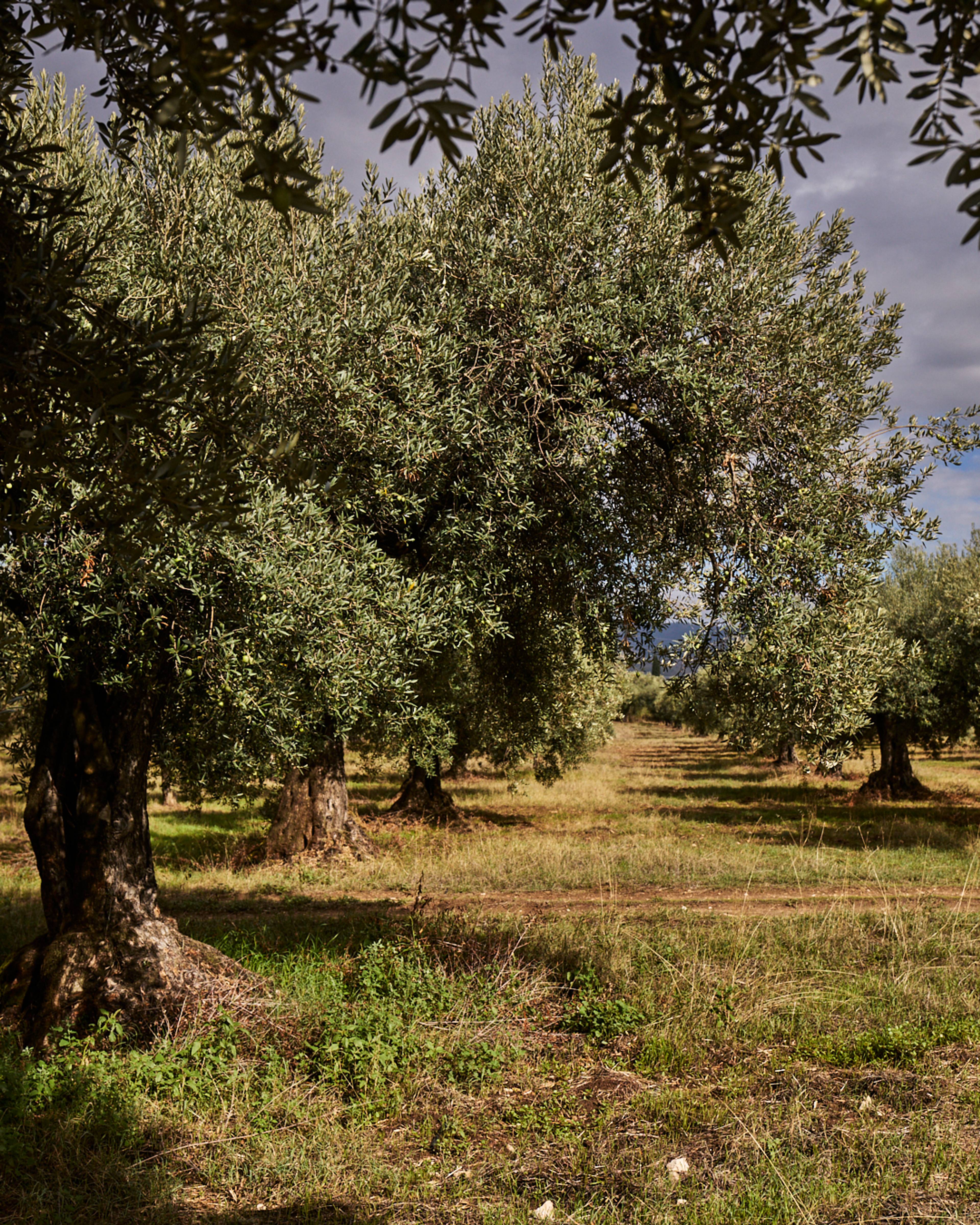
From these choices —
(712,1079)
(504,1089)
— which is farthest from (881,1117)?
(504,1089)

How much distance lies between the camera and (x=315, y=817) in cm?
1870

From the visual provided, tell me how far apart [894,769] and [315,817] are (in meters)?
27.3

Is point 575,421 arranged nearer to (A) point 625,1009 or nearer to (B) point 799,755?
(B) point 799,755

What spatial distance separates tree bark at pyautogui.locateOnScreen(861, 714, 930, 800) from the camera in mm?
35094

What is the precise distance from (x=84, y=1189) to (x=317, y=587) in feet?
15.4

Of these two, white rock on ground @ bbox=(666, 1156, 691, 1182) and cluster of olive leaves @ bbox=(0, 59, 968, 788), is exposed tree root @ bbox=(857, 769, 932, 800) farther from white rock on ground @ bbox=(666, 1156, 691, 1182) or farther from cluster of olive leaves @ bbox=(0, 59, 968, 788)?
white rock on ground @ bbox=(666, 1156, 691, 1182)

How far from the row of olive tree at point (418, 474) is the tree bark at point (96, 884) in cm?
3

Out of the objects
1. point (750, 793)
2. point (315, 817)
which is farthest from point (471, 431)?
point (750, 793)

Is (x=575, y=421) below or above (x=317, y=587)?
above

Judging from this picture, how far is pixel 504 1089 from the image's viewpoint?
6.44 metres

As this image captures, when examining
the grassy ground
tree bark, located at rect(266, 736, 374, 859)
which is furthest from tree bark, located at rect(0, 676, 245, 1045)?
tree bark, located at rect(266, 736, 374, 859)

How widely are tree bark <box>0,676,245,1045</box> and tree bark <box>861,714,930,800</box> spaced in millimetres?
33445

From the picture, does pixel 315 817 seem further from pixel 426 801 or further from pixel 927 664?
pixel 927 664

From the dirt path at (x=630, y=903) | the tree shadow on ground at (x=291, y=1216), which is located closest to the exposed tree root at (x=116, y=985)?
the tree shadow on ground at (x=291, y=1216)
